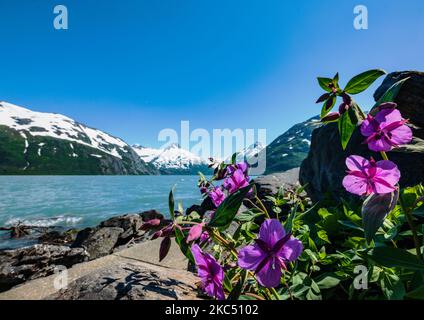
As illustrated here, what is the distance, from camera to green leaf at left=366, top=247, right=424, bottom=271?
3.83ft

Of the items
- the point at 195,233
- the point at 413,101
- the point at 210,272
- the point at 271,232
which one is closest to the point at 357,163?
the point at 271,232

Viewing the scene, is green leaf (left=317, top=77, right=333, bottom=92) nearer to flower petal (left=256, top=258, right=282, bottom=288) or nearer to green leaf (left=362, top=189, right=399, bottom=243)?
green leaf (left=362, top=189, right=399, bottom=243)

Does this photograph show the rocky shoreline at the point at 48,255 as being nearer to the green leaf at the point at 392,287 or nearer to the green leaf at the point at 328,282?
the green leaf at the point at 328,282

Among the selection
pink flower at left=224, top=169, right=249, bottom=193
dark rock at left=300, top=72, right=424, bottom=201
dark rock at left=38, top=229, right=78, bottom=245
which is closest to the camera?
pink flower at left=224, top=169, right=249, bottom=193

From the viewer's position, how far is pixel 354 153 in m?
5.01

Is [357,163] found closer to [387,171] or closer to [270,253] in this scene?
[387,171]

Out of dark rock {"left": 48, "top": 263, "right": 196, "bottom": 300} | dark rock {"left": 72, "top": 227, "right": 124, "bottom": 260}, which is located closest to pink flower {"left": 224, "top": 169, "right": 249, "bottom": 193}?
dark rock {"left": 48, "top": 263, "right": 196, "bottom": 300}

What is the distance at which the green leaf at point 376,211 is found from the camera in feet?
3.48

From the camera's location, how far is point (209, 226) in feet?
4.20

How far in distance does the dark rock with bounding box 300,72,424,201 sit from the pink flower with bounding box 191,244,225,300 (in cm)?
227

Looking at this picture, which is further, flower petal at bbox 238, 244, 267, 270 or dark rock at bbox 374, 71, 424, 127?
dark rock at bbox 374, 71, 424, 127

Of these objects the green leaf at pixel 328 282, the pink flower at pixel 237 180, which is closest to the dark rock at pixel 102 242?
the pink flower at pixel 237 180

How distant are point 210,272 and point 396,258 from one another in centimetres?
90
